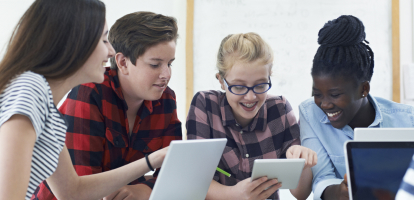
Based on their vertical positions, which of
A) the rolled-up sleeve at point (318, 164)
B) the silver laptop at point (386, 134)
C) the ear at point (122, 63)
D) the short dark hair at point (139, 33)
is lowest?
the rolled-up sleeve at point (318, 164)

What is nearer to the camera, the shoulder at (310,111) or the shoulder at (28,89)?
the shoulder at (28,89)

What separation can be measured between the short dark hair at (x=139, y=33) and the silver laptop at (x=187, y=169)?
23.2 inches

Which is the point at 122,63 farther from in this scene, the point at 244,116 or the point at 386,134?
the point at 386,134

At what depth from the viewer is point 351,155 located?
727 millimetres

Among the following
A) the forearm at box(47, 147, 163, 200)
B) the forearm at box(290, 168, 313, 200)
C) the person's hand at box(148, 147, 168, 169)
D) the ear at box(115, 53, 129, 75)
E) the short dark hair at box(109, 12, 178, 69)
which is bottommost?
the forearm at box(290, 168, 313, 200)

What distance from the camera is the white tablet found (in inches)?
36.1

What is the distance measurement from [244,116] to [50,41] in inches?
31.8

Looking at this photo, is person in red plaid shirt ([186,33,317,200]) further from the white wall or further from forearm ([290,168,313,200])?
the white wall

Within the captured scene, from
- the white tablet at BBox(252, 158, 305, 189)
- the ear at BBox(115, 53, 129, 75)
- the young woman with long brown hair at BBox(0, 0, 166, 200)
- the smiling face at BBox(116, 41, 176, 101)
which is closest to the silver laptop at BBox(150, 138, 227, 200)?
the white tablet at BBox(252, 158, 305, 189)

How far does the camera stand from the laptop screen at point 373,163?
2.38 ft

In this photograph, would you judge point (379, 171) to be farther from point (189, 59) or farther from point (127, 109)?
point (189, 59)

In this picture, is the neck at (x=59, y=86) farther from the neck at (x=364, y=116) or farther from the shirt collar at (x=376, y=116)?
the neck at (x=364, y=116)

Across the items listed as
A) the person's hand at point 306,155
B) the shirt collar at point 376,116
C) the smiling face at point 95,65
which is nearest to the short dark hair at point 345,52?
the shirt collar at point 376,116

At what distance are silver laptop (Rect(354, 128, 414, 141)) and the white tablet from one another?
172 mm
